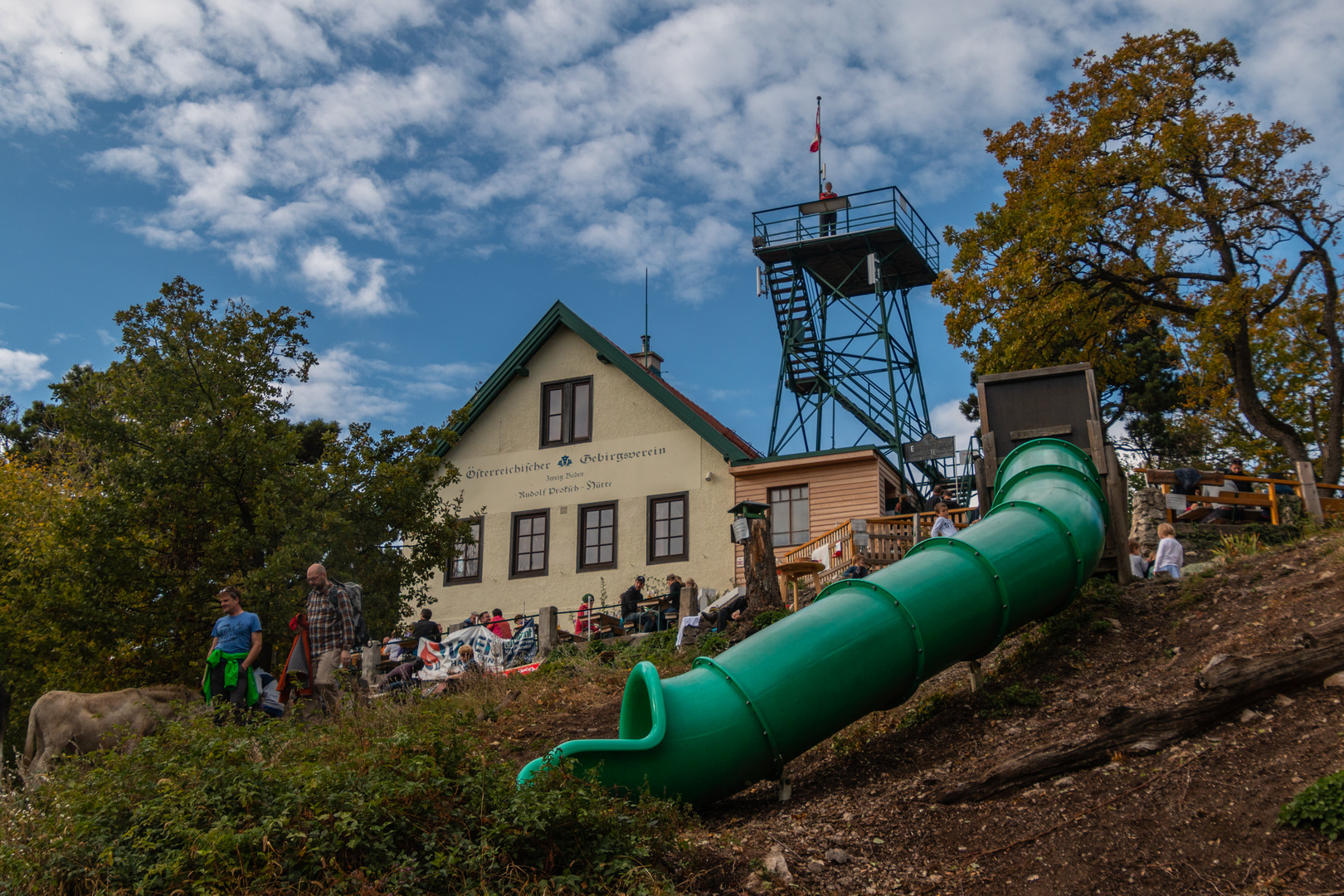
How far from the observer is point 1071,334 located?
68.3 feet

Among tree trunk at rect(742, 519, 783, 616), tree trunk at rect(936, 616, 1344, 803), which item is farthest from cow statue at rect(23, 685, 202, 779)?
tree trunk at rect(936, 616, 1344, 803)

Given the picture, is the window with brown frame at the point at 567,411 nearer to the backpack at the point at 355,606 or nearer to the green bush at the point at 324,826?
the backpack at the point at 355,606

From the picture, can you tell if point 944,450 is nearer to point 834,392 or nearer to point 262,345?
point 834,392

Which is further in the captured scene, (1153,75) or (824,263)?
(824,263)

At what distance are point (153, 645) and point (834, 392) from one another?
54.3ft

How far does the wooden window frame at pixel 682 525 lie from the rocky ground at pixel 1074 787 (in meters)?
12.6

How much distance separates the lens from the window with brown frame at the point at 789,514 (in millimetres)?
22781

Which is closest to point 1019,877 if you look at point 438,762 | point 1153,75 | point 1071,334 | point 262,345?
point 438,762

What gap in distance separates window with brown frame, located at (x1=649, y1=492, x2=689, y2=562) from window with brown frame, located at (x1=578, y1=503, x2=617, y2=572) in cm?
88

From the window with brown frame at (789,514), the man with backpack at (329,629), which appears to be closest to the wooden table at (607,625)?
the window with brown frame at (789,514)

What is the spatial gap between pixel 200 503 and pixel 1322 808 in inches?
565

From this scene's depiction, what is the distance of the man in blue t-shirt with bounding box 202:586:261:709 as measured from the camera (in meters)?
10.7

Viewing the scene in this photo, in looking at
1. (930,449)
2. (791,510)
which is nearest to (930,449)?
(930,449)

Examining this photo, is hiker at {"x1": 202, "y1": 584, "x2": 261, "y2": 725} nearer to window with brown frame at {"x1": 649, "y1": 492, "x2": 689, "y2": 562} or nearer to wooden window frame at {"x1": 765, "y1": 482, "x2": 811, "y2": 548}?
window with brown frame at {"x1": 649, "y1": 492, "x2": 689, "y2": 562}
